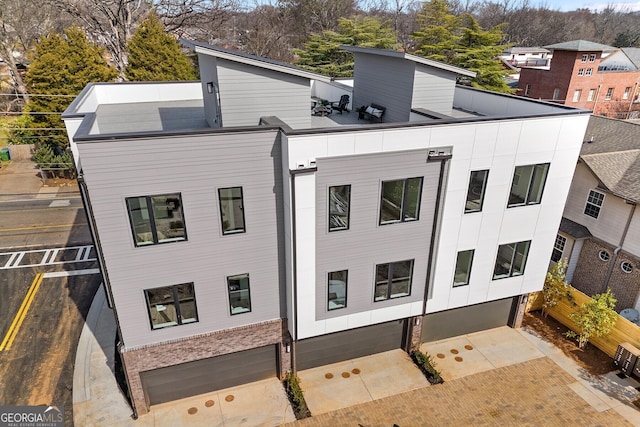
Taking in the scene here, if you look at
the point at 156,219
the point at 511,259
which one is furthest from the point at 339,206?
the point at 511,259

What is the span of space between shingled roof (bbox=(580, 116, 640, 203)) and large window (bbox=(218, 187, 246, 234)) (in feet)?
57.8

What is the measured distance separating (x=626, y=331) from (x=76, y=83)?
40.8 metres


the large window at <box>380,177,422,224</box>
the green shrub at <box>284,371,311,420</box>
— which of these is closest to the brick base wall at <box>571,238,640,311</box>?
the large window at <box>380,177,422,224</box>

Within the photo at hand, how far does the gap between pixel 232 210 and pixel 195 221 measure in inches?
46.2

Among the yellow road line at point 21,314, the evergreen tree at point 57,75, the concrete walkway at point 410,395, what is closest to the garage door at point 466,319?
the concrete walkway at point 410,395

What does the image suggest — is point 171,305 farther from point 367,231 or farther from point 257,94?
point 257,94

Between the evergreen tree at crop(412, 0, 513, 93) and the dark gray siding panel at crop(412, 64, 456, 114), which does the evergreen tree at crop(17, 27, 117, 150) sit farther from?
the evergreen tree at crop(412, 0, 513, 93)

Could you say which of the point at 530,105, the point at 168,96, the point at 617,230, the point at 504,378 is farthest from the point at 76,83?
the point at 617,230

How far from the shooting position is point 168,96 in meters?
20.5

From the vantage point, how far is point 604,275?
2041 centimetres

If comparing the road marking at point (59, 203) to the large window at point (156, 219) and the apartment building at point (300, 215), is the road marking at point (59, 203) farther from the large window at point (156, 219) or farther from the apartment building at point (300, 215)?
the large window at point (156, 219)

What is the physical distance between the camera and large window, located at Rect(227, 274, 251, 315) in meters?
13.9

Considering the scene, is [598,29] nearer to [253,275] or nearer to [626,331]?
[626,331]

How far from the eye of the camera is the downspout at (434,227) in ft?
44.8
